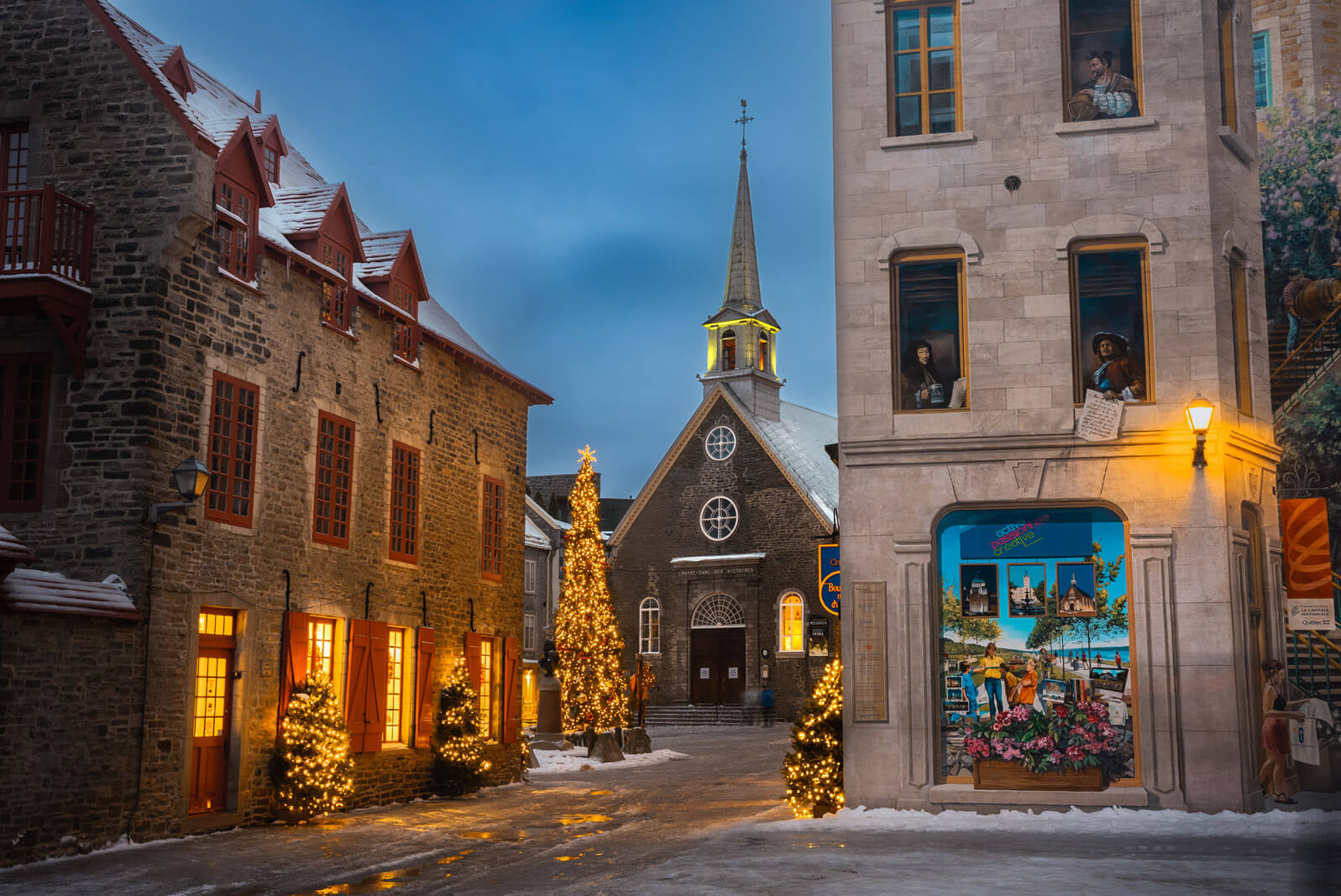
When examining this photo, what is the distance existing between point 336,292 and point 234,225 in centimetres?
268

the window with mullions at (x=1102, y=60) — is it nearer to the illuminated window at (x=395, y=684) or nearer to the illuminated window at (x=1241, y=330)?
the illuminated window at (x=1241, y=330)

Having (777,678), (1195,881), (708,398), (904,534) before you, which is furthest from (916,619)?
(708,398)

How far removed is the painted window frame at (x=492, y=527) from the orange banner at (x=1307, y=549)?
41.1 feet

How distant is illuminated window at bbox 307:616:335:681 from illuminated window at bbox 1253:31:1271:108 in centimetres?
1953

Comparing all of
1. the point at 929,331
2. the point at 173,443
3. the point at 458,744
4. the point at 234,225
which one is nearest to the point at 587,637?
the point at 458,744

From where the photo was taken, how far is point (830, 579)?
1839cm

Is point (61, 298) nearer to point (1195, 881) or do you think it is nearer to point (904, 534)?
point (904, 534)

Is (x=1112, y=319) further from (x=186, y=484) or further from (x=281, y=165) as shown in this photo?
(x=281, y=165)

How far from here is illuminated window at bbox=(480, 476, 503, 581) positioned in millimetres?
23047

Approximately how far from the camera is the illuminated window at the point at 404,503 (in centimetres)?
1997

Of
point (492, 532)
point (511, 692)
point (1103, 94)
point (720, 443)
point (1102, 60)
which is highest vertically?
point (720, 443)

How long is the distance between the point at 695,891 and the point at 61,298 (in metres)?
9.23

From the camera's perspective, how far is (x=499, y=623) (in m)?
23.4

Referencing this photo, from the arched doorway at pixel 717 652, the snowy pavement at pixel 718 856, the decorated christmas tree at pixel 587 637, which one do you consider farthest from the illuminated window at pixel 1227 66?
the arched doorway at pixel 717 652
